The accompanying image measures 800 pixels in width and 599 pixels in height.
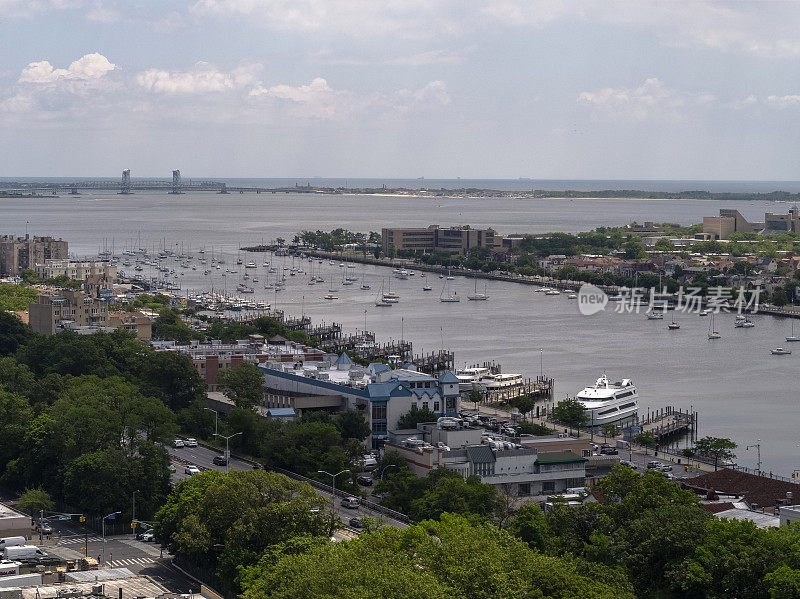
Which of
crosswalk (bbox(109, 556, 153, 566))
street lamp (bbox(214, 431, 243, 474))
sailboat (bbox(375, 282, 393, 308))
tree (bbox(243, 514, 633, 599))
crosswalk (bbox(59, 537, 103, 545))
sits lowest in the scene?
sailboat (bbox(375, 282, 393, 308))

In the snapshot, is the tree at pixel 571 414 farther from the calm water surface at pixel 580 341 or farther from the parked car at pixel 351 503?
the parked car at pixel 351 503

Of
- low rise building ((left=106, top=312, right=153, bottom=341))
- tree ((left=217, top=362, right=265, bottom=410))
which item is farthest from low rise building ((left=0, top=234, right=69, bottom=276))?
tree ((left=217, top=362, right=265, bottom=410))

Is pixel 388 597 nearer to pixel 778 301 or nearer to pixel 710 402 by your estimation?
pixel 710 402

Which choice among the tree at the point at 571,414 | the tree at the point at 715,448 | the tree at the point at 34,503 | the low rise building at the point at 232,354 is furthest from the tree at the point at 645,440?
the tree at the point at 34,503

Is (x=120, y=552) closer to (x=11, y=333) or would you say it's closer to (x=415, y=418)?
(x=415, y=418)

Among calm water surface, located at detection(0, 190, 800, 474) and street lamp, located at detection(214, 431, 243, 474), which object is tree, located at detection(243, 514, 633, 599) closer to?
street lamp, located at detection(214, 431, 243, 474)

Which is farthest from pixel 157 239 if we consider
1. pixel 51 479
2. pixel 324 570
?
pixel 324 570

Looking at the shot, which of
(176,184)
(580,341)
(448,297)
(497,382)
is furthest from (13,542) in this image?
(176,184)
